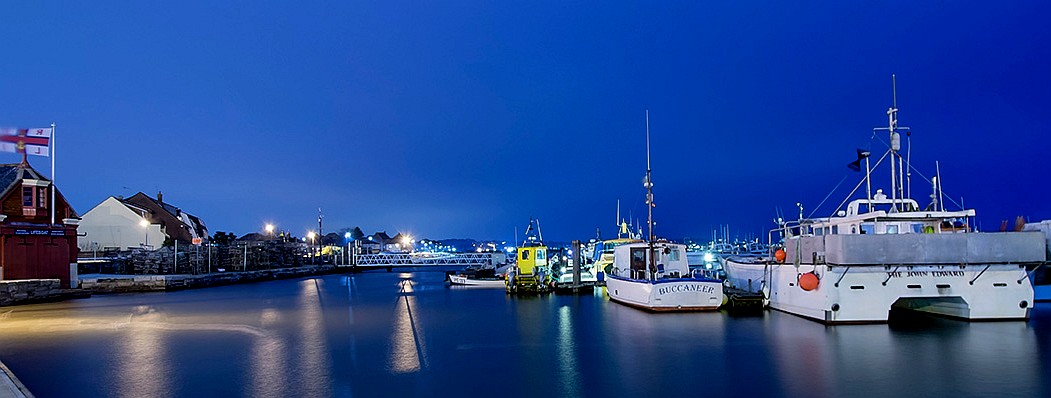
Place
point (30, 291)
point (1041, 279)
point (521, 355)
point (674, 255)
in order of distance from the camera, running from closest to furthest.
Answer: point (521, 355) < point (1041, 279) < point (674, 255) < point (30, 291)

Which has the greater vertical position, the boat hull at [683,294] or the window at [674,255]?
the window at [674,255]

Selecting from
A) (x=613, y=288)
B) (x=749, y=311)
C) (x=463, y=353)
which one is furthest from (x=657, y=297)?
(x=463, y=353)

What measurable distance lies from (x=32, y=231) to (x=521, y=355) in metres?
32.6

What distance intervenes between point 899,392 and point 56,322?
2640cm

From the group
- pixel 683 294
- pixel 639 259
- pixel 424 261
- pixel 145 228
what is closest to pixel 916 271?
pixel 683 294

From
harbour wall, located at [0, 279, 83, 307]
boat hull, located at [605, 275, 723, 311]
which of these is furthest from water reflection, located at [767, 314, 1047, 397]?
harbour wall, located at [0, 279, 83, 307]

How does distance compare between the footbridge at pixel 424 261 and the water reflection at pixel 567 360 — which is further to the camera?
the footbridge at pixel 424 261

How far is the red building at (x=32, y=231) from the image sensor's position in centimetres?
3459

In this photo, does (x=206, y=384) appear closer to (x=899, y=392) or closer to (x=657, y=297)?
(x=899, y=392)

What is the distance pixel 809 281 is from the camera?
68.8 feet

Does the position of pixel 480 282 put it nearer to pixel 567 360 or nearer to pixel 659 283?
pixel 659 283

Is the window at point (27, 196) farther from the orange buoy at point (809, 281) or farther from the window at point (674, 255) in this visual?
the orange buoy at point (809, 281)

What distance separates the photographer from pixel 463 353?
1650 cm

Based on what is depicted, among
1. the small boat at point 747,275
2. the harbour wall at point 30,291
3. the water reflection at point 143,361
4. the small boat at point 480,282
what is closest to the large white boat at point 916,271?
the small boat at point 747,275
